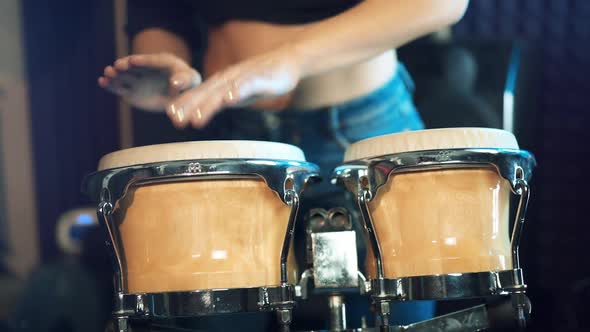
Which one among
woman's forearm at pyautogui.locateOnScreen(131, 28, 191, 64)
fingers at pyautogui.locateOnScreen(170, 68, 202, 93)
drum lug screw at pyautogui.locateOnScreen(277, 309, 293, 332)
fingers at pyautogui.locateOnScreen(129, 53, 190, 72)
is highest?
woman's forearm at pyautogui.locateOnScreen(131, 28, 191, 64)

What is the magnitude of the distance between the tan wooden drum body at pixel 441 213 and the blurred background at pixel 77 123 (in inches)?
23.4

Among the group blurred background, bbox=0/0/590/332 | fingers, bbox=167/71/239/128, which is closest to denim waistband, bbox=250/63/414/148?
fingers, bbox=167/71/239/128

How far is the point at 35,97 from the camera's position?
5.36ft

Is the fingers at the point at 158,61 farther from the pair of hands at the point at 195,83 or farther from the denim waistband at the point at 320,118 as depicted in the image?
the denim waistband at the point at 320,118

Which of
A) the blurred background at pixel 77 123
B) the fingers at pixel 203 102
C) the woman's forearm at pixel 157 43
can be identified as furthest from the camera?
the blurred background at pixel 77 123

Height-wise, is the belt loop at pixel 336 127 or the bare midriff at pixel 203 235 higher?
the belt loop at pixel 336 127

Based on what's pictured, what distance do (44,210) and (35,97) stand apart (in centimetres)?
23

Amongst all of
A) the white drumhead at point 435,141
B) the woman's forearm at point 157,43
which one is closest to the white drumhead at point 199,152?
the white drumhead at point 435,141

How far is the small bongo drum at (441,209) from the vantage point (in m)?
0.85

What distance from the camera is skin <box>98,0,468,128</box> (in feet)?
2.72

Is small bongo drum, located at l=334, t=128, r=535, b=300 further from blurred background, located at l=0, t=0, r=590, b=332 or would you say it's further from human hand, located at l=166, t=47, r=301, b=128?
blurred background, located at l=0, t=0, r=590, b=332

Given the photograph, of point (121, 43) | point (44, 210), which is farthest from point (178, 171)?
point (44, 210)

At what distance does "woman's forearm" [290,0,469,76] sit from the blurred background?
477 mm

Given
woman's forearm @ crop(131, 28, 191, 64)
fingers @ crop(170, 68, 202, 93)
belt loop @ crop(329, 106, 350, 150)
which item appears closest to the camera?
fingers @ crop(170, 68, 202, 93)
